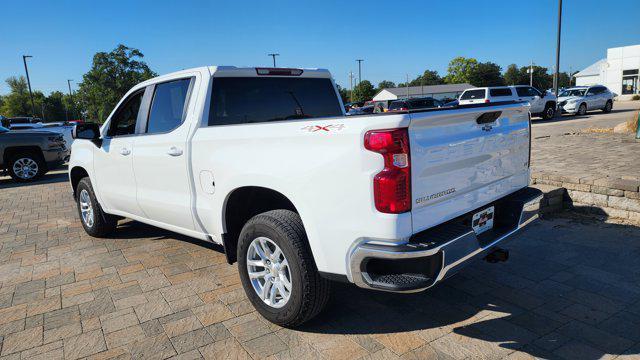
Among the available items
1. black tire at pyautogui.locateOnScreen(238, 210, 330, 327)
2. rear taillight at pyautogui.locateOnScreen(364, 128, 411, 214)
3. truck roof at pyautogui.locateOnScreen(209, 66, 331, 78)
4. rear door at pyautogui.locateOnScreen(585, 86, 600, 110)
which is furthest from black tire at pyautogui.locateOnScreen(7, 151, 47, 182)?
rear door at pyautogui.locateOnScreen(585, 86, 600, 110)

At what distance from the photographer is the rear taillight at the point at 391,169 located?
7.93 ft

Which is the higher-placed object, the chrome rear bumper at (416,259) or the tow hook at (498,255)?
the chrome rear bumper at (416,259)

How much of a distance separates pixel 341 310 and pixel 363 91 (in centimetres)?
8625

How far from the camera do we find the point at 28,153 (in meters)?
11.9

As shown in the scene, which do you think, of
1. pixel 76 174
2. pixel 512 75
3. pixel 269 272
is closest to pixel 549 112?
pixel 76 174

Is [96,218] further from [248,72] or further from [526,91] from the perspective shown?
[526,91]

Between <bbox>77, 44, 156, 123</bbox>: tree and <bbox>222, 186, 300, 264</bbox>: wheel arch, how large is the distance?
260 feet

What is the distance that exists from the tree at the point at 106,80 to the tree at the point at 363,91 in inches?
1468

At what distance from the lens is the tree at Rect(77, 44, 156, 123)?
75812mm

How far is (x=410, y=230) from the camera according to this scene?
98.7 inches

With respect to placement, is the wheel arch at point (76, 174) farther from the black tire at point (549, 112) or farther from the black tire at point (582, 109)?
the black tire at point (582, 109)

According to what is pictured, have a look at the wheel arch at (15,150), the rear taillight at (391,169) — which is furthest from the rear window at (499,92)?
the rear taillight at (391,169)

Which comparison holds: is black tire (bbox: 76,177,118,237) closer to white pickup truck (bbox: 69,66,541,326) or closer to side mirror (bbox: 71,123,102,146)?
side mirror (bbox: 71,123,102,146)

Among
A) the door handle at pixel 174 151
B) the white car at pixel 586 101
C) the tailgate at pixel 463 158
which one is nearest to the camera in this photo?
the tailgate at pixel 463 158
